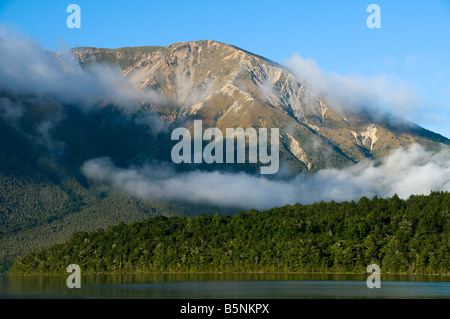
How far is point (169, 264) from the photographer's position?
200 metres

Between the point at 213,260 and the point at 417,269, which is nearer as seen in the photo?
the point at 417,269

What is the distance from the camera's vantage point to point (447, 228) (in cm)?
16700

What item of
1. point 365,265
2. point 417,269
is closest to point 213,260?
point 365,265
